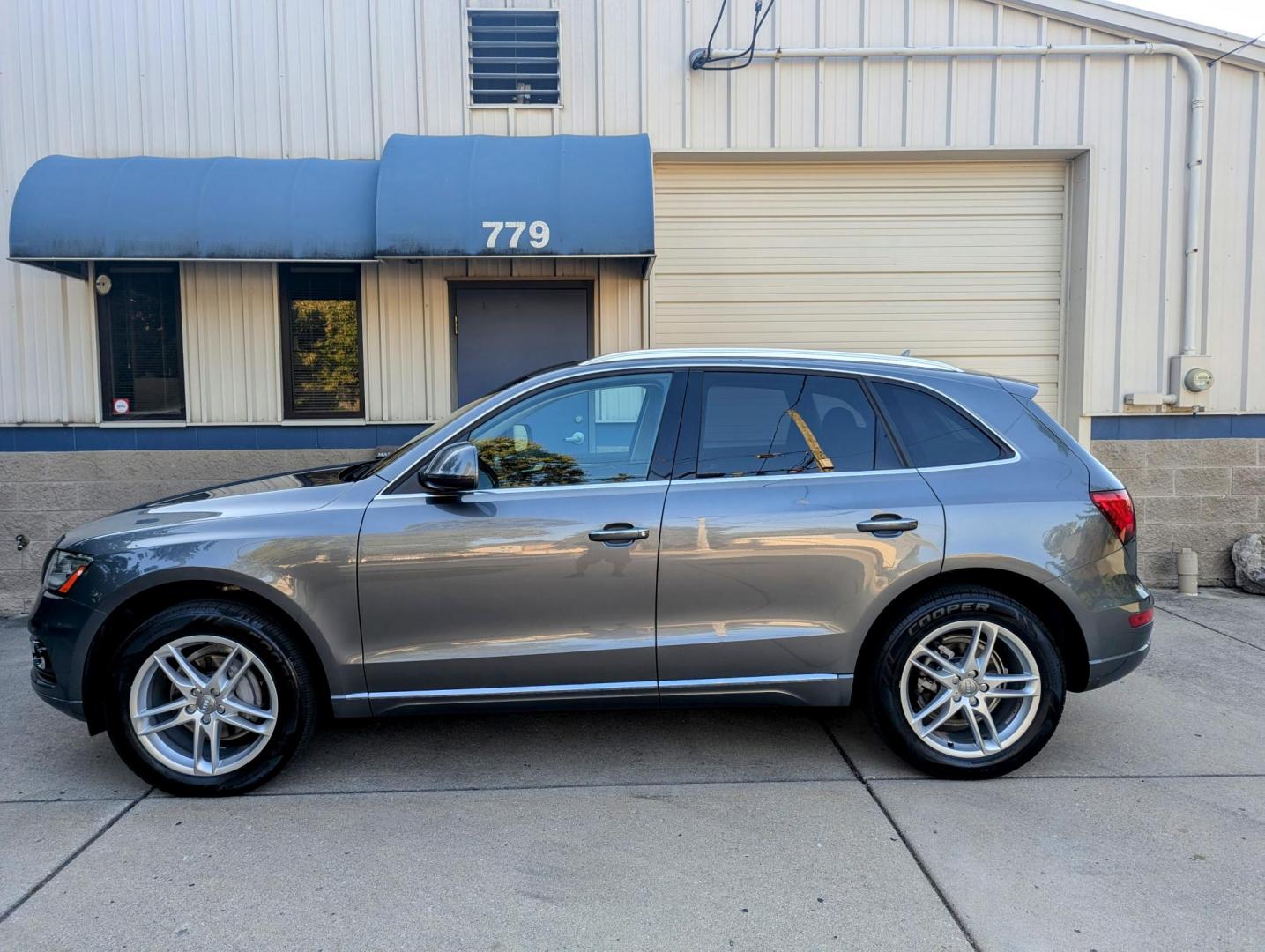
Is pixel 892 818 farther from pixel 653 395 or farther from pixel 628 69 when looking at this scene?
pixel 628 69

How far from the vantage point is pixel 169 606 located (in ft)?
12.2

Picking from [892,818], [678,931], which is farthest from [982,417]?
[678,931]

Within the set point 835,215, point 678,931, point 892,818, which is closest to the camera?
point 678,931

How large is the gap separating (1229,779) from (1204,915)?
126 cm

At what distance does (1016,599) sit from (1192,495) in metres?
4.97

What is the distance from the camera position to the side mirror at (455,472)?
358cm

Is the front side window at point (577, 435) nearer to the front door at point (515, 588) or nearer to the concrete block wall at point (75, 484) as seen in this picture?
the front door at point (515, 588)

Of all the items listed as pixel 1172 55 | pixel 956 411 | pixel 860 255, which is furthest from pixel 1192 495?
pixel 956 411

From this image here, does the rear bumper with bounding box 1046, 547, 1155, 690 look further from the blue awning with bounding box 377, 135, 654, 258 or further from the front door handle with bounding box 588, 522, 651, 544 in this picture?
the blue awning with bounding box 377, 135, 654, 258

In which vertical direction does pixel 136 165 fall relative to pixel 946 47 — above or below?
below

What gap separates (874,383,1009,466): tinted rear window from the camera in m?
3.85

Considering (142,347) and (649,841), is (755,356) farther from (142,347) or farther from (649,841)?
(142,347)

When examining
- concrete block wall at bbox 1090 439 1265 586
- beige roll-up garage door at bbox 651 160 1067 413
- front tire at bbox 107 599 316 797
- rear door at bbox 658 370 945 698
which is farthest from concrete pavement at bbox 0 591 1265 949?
beige roll-up garage door at bbox 651 160 1067 413

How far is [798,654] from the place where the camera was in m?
3.75
